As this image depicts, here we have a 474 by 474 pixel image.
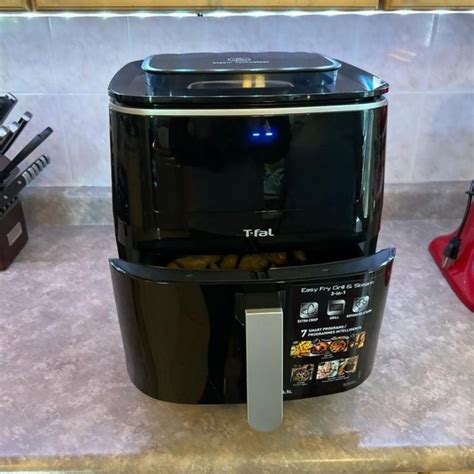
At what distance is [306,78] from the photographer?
55 centimetres

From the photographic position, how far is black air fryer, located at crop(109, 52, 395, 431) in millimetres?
510

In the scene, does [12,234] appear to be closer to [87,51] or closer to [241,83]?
[87,51]

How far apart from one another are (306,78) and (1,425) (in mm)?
538

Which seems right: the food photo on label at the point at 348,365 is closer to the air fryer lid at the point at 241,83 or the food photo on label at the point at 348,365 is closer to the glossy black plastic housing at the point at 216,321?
the glossy black plastic housing at the point at 216,321

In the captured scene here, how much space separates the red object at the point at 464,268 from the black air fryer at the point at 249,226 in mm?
337

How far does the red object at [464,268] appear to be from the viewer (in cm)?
84

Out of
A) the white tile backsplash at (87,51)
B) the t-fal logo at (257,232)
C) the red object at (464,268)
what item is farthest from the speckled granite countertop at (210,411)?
the white tile backsplash at (87,51)

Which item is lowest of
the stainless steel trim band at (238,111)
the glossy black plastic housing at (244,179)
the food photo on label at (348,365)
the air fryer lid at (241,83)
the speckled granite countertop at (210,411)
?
the speckled granite countertop at (210,411)

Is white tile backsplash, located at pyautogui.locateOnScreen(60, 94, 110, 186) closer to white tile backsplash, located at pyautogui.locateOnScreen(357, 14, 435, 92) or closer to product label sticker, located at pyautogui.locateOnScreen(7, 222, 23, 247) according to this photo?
product label sticker, located at pyautogui.locateOnScreen(7, 222, 23, 247)

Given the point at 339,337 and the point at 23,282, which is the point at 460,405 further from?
the point at 23,282

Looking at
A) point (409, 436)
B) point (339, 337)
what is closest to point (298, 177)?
point (339, 337)

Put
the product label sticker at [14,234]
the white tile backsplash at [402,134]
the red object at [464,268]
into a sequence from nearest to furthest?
the red object at [464,268] → the product label sticker at [14,234] → the white tile backsplash at [402,134]

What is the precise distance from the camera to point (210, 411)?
63 cm

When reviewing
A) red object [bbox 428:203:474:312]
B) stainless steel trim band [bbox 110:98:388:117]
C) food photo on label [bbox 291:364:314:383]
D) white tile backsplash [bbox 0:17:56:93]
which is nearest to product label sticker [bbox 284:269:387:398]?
food photo on label [bbox 291:364:314:383]
